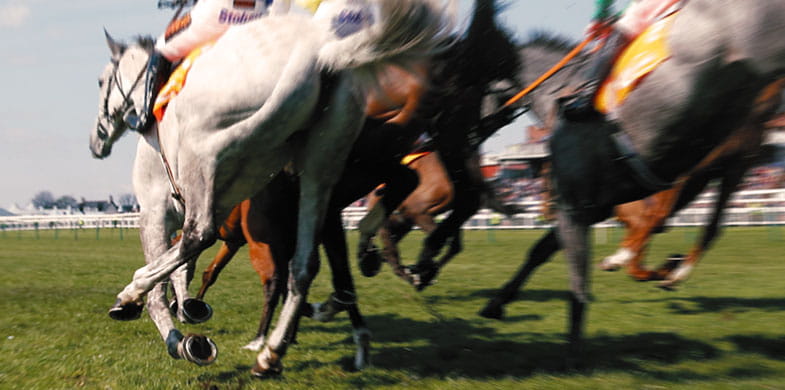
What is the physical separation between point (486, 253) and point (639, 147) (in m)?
10.8

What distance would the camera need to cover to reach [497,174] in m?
6.03

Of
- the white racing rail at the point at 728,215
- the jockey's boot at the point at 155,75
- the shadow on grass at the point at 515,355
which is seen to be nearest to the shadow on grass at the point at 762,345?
the shadow on grass at the point at 515,355

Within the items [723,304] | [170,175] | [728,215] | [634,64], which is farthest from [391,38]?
[728,215]

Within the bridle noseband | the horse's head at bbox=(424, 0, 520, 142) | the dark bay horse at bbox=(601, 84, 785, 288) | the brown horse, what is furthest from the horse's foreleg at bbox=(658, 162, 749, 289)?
the bridle noseband

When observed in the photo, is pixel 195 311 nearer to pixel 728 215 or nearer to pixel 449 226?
pixel 449 226

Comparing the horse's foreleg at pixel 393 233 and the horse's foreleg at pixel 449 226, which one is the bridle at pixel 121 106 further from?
the horse's foreleg at pixel 393 233

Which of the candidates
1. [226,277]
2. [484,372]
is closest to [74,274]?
[226,277]

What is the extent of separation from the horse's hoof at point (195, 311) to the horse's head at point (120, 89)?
1426 mm

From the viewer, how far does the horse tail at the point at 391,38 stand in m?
3.45

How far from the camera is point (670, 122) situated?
3.88 metres

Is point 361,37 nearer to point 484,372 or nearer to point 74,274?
point 484,372

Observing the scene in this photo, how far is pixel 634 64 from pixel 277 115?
→ 2022mm

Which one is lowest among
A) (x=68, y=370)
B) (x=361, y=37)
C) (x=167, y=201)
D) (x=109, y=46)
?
(x=68, y=370)

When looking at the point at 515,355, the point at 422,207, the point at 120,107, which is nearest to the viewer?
the point at 515,355
